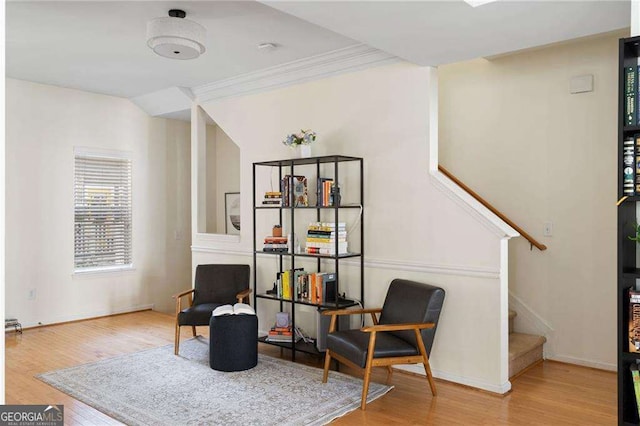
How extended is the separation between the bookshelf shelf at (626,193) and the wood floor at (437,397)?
877 mm

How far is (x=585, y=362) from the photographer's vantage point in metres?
4.36

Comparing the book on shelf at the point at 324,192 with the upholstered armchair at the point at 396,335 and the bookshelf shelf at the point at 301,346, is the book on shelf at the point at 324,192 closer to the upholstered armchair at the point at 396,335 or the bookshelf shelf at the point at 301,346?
the upholstered armchair at the point at 396,335

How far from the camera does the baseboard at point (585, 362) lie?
167 inches

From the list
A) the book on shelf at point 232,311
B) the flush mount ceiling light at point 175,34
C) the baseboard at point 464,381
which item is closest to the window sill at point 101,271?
the book on shelf at point 232,311

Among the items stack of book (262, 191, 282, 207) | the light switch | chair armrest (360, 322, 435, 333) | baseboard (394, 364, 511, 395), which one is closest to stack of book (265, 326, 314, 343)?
baseboard (394, 364, 511, 395)

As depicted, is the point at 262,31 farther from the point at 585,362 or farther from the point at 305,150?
the point at 585,362

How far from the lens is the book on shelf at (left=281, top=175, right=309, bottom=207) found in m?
4.64

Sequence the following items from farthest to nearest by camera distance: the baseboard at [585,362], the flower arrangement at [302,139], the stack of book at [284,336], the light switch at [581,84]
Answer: the stack of book at [284,336] → the flower arrangement at [302,139] → the light switch at [581,84] → the baseboard at [585,362]

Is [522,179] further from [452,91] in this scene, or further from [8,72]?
[8,72]

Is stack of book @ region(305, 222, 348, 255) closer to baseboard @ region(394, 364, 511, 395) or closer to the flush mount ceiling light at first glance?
baseboard @ region(394, 364, 511, 395)

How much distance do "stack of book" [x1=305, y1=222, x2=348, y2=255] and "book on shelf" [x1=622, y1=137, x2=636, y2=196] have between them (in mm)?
2286

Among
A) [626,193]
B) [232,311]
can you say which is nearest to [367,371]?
[232,311]

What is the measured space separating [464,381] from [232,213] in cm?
386

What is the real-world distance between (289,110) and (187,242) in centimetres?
301
